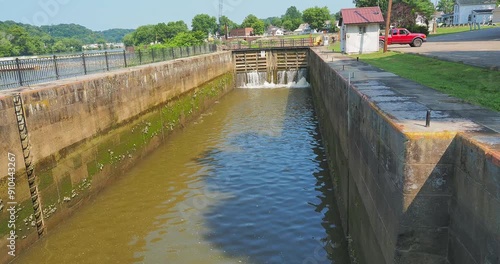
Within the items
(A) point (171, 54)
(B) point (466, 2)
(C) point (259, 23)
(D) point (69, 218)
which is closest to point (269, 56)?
(A) point (171, 54)

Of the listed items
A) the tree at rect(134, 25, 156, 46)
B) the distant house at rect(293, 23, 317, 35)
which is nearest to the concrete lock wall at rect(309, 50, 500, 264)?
the distant house at rect(293, 23, 317, 35)

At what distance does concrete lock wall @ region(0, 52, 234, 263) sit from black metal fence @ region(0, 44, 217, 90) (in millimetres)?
759

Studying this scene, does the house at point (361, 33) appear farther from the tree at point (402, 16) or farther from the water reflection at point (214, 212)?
the tree at point (402, 16)

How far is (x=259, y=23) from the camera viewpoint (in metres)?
157

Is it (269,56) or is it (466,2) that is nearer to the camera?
(269,56)

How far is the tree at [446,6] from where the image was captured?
15321 centimetres

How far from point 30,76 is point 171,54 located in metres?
13.3

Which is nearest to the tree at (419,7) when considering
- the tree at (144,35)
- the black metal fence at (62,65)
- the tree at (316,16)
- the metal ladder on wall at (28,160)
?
the black metal fence at (62,65)

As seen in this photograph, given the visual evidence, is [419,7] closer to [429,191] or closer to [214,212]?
[214,212]

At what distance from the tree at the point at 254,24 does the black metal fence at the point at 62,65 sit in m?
140

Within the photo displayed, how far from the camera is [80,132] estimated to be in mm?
10570

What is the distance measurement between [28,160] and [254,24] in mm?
154502

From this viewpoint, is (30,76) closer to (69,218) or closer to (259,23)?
(69,218)

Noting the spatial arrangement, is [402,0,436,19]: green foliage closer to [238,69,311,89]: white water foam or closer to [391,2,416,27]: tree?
[391,2,416,27]: tree
